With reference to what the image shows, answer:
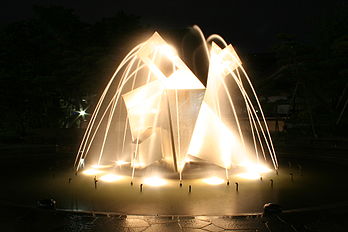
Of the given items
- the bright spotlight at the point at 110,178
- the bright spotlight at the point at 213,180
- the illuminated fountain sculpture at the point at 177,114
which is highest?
the illuminated fountain sculpture at the point at 177,114

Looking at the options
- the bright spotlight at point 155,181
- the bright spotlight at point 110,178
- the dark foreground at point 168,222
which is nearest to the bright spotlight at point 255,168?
the bright spotlight at point 155,181

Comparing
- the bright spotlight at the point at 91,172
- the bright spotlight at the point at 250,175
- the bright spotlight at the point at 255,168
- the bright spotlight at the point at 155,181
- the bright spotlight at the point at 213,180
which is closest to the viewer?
the bright spotlight at the point at 155,181

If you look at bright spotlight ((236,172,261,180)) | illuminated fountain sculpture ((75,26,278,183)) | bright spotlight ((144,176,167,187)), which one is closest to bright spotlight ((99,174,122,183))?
illuminated fountain sculpture ((75,26,278,183))

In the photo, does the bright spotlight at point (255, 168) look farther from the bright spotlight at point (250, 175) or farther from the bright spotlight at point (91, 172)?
the bright spotlight at point (91, 172)

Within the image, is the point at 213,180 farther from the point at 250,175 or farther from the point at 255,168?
the point at 255,168

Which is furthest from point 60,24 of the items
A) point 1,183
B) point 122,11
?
point 1,183

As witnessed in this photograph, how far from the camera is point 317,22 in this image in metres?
35.2

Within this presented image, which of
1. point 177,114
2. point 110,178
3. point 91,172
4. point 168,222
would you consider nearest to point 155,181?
point 110,178

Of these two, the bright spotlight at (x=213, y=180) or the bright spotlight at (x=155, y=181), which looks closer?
the bright spotlight at (x=155, y=181)

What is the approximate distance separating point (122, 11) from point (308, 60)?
16404 mm

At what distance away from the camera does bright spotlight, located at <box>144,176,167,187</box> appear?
1224 centimetres

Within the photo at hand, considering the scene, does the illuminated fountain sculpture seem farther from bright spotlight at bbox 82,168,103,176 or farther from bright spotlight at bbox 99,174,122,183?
bright spotlight at bbox 99,174,122,183

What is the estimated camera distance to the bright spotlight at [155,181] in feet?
40.2

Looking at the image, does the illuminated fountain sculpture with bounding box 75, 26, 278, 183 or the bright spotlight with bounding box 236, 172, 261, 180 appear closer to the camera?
the bright spotlight with bounding box 236, 172, 261, 180
